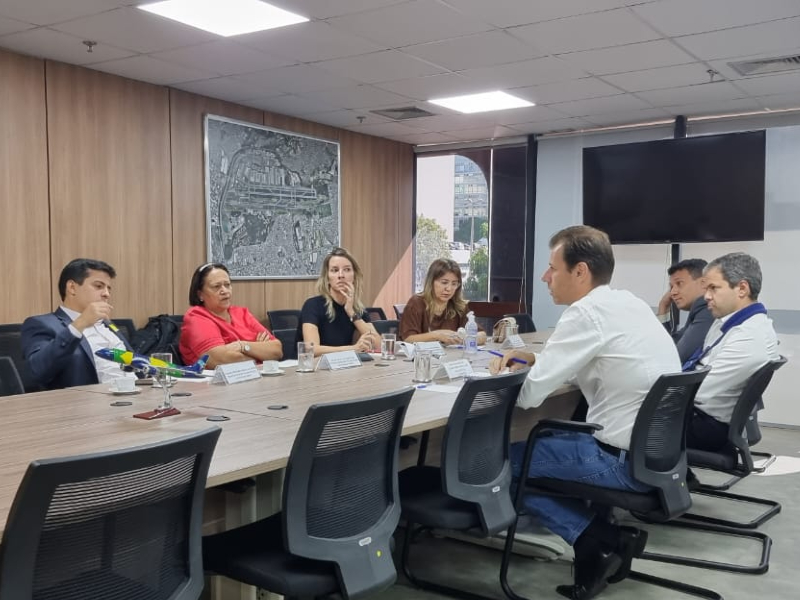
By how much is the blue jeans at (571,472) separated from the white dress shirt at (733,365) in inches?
39.2

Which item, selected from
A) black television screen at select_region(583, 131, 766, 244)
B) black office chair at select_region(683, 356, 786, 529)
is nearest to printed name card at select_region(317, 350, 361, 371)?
black office chair at select_region(683, 356, 786, 529)

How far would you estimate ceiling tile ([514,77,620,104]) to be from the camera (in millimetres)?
5844

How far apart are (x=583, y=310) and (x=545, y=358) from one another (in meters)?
0.25

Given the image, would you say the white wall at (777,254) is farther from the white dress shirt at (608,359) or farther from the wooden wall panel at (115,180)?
the wooden wall panel at (115,180)

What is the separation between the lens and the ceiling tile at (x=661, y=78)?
214 inches

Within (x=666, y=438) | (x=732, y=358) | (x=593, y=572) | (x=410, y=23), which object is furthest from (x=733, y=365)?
(x=410, y=23)

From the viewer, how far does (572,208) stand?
794cm

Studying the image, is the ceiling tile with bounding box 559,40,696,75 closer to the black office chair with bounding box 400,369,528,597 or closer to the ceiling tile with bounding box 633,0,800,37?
the ceiling tile with bounding box 633,0,800,37

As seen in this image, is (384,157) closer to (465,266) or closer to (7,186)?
(465,266)

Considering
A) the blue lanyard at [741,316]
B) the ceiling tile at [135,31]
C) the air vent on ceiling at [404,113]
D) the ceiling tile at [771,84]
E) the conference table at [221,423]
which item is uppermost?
the ceiling tile at [135,31]

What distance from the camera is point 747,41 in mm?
4746

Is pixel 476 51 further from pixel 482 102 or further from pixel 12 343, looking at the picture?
pixel 12 343

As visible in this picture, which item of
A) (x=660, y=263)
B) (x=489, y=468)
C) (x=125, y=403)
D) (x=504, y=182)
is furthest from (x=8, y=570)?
(x=504, y=182)

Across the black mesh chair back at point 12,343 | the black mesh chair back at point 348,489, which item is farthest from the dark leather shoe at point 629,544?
the black mesh chair back at point 12,343
